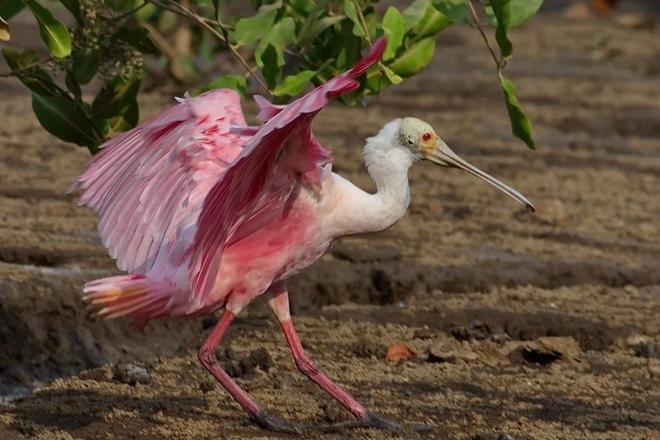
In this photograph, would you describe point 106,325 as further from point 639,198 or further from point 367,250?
point 639,198

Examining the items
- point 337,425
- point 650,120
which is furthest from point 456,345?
→ point 650,120

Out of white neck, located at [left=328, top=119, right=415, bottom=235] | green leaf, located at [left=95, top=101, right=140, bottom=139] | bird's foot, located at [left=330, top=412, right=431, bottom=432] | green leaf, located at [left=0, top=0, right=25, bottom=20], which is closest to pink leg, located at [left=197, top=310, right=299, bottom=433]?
bird's foot, located at [left=330, top=412, right=431, bottom=432]

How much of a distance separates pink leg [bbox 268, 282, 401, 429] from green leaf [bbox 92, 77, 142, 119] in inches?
36.0

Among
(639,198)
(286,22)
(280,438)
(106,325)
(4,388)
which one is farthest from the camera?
(639,198)

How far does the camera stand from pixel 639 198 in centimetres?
931

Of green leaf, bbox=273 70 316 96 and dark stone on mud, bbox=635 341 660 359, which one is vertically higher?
green leaf, bbox=273 70 316 96

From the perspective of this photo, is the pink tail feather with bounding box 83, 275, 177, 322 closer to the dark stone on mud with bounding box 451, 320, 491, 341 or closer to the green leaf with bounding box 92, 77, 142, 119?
the green leaf with bounding box 92, 77, 142, 119

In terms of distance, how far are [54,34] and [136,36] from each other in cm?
46

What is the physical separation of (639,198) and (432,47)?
3.96m

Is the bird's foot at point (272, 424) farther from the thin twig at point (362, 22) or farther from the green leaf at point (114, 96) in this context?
the green leaf at point (114, 96)

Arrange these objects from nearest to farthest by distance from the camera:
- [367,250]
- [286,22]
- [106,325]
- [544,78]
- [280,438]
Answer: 1. [280,438]
2. [286,22]
3. [106,325]
4. [367,250]
5. [544,78]

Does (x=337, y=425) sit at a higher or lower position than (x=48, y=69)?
lower

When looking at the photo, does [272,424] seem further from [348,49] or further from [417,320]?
[417,320]

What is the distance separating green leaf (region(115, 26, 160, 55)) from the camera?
225 inches
